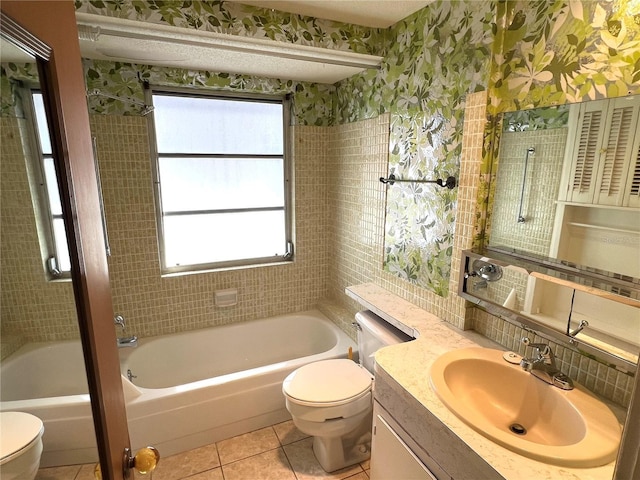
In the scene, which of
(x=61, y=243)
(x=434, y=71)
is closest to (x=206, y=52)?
(x=434, y=71)

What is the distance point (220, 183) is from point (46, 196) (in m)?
2.16

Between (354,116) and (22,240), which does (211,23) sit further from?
(22,240)

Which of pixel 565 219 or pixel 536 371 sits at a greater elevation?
pixel 565 219

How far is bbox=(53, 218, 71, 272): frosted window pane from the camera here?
61cm

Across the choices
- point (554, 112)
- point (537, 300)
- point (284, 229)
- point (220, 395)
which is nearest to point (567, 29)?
point (554, 112)

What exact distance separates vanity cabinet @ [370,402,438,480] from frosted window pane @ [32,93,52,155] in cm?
141

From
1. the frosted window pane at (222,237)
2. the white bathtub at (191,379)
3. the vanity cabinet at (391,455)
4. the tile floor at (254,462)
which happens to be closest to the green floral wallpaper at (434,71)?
the vanity cabinet at (391,455)

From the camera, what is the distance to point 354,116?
8.26 ft

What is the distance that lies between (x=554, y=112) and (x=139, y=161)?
2.39 meters

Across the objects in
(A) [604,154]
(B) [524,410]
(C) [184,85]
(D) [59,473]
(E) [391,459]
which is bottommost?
(E) [391,459]

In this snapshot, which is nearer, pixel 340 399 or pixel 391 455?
pixel 391 455

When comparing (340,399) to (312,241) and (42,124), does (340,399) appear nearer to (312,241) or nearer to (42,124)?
(312,241)

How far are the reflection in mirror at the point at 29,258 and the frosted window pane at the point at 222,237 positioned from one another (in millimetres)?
2001

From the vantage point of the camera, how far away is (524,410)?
1.27 metres
